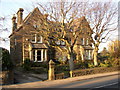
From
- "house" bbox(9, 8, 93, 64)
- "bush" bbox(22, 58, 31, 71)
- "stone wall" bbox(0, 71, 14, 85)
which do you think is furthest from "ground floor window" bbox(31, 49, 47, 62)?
"stone wall" bbox(0, 71, 14, 85)

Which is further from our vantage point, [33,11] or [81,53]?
[81,53]

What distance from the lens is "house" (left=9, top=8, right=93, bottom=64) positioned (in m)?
19.9

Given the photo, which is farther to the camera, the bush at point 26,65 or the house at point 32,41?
the bush at point 26,65

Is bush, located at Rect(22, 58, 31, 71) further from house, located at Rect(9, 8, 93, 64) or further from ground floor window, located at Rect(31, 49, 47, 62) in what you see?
ground floor window, located at Rect(31, 49, 47, 62)

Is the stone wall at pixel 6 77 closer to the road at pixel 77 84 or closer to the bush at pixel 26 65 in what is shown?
the road at pixel 77 84

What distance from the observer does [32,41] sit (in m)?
27.5

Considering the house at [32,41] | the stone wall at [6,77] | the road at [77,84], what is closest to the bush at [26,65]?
the house at [32,41]

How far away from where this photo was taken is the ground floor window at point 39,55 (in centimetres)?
2694

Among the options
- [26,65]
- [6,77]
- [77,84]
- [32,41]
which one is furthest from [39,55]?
[77,84]

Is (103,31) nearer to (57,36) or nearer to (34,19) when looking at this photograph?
(57,36)

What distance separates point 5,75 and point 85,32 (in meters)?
13.8

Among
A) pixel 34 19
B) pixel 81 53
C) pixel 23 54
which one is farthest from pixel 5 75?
pixel 81 53

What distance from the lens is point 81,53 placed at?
3234 cm

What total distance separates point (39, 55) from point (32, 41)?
10.2ft
